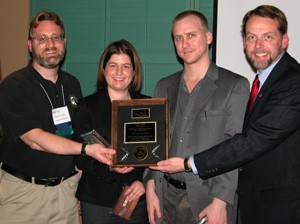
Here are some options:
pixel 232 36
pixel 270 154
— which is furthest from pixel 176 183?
pixel 232 36

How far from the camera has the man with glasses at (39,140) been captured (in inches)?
109

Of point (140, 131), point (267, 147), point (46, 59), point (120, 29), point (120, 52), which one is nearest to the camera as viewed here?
point (267, 147)

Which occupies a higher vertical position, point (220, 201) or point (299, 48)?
point (299, 48)

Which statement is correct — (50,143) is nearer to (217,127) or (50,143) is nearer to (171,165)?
(171,165)

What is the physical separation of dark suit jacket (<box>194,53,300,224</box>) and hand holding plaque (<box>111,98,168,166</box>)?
307 mm

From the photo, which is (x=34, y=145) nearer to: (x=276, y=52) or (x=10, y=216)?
(x=10, y=216)

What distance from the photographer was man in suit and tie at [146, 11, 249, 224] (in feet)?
8.24

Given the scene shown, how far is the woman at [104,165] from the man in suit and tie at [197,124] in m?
0.18

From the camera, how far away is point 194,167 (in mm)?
2451

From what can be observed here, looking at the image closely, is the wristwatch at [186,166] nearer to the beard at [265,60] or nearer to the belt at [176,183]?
the belt at [176,183]

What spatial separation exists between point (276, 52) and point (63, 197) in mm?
2011

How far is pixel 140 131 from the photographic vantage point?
2.59 metres

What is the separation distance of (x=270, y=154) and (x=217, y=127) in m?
0.40

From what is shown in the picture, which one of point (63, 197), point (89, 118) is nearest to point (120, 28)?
point (89, 118)
